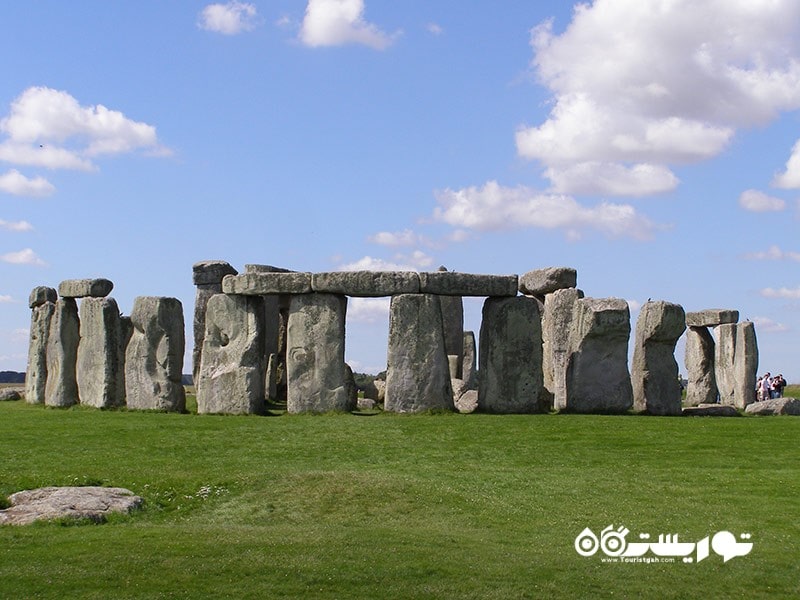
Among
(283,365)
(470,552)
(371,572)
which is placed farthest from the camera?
(283,365)

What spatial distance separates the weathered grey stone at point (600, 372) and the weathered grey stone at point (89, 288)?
1088 centimetres

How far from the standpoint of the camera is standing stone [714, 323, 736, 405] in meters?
32.2

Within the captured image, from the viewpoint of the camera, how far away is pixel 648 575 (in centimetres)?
1162

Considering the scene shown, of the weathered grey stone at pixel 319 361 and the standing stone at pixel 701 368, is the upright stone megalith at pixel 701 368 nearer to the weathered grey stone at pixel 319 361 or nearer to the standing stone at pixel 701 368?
the standing stone at pixel 701 368

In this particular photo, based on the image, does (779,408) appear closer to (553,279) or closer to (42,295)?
(553,279)

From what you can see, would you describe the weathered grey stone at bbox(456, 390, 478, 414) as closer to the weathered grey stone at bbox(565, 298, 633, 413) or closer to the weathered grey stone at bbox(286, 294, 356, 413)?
the weathered grey stone at bbox(565, 298, 633, 413)

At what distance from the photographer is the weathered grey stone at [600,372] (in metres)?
24.7

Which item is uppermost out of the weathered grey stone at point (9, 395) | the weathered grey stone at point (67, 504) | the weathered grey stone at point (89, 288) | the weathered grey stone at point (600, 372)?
the weathered grey stone at point (89, 288)

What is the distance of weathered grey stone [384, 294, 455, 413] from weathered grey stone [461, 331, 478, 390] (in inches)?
342

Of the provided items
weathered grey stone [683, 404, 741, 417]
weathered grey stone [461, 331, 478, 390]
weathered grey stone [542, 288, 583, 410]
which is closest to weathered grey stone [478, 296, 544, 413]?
weathered grey stone [542, 288, 583, 410]

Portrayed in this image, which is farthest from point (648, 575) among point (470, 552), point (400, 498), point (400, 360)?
point (400, 360)

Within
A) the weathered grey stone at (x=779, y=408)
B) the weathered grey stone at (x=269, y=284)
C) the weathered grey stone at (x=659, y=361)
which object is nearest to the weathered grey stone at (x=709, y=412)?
the weathered grey stone at (x=659, y=361)

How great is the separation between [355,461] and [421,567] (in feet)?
22.9

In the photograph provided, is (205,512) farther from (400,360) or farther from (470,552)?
(400,360)
